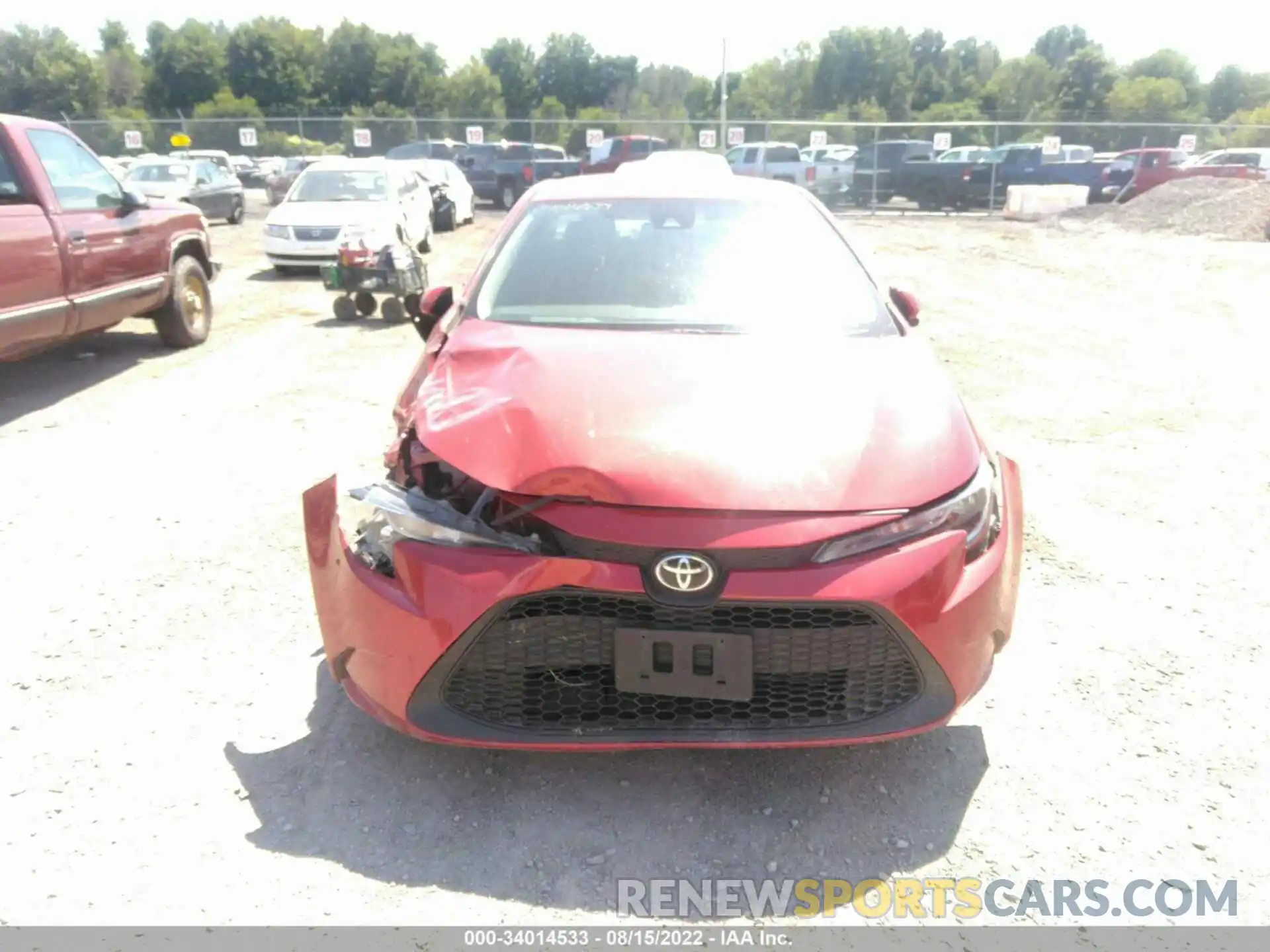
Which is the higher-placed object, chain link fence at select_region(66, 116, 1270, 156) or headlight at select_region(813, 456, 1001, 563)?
chain link fence at select_region(66, 116, 1270, 156)

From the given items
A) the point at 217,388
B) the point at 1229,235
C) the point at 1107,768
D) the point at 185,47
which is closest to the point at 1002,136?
the point at 1229,235

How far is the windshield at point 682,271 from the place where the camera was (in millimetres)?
3547

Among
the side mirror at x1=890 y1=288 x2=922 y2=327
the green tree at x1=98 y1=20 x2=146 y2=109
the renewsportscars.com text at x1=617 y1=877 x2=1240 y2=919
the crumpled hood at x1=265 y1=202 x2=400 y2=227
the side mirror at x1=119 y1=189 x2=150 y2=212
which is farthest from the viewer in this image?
the green tree at x1=98 y1=20 x2=146 y2=109

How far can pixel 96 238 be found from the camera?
6930 millimetres

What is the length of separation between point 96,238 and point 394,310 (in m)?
3.10

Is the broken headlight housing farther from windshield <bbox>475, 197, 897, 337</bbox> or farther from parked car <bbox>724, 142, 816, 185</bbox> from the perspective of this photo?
parked car <bbox>724, 142, 816, 185</bbox>

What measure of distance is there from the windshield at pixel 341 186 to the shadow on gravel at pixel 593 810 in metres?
12.4

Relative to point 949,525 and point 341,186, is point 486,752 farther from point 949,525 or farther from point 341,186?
point 341,186

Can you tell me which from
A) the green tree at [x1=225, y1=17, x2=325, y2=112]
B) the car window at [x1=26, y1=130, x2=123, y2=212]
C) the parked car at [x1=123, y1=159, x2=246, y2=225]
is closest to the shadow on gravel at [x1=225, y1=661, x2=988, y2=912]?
the car window at [x1=26, y1=130, x2=123, y2=212]

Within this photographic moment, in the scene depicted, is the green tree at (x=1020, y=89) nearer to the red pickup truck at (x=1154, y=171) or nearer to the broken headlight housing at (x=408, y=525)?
the red pickup truck at (x=1154, y=171)

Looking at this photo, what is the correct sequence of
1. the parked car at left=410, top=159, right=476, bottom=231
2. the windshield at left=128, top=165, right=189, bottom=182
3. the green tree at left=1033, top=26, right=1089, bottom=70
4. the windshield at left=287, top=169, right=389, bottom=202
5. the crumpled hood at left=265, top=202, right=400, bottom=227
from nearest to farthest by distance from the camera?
1. the crumpled hood at left=265, top=202, right=400, bottom=227
2. the windshield at left=287, top=169, right=389, bottom=202
3. the parked car at left=410, top=159, right=476, bottom=231
4. the windshield at left=128, top=165, right=189, bottom=182
5. the green tree at left=1033, top=26, right=1089, bottom=70

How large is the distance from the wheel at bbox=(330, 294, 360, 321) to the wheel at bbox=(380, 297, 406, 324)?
38 cm

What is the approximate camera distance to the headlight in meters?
2.43

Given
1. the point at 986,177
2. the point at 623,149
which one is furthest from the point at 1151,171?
the point at 623,149
